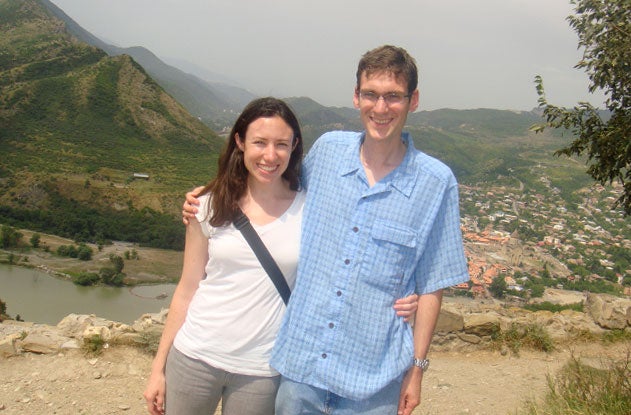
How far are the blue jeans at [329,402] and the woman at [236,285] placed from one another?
12cm

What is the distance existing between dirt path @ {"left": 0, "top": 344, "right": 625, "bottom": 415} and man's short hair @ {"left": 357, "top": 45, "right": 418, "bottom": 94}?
9.74 ft

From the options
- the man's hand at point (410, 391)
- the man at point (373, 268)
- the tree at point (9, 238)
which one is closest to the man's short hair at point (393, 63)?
the man at point (373, 268)

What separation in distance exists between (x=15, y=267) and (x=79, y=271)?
3890 mm

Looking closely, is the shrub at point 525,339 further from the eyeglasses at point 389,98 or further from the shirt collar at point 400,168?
the eyeglasses at point 389,98

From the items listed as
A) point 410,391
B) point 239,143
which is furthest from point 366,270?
point 239,143

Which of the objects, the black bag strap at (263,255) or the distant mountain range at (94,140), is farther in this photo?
the distant mountain range at (94,140)

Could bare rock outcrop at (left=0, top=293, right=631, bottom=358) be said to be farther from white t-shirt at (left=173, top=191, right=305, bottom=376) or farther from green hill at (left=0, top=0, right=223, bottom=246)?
green hill at (left=0, top=0, right=223, bottom=246)

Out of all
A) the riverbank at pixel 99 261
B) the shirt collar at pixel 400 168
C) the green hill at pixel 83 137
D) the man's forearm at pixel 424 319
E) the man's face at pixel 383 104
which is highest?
the man's face at pixel 383 104

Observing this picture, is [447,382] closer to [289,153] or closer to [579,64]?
[579,64]

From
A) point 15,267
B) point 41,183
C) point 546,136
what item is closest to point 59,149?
point 41,183

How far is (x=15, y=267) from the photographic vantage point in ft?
92.7

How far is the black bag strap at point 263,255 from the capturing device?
190cm

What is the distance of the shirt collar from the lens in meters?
1.84

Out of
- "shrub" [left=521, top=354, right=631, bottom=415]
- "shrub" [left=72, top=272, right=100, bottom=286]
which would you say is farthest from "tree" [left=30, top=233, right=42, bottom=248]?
"shrub" [left=521, top=354, right=631, bottom=415]
